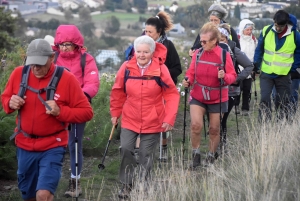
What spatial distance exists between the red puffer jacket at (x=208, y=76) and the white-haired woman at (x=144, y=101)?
1432mm

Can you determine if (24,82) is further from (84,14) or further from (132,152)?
(84,14)

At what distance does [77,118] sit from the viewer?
580cm

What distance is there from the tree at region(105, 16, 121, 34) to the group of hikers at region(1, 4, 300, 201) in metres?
35.3

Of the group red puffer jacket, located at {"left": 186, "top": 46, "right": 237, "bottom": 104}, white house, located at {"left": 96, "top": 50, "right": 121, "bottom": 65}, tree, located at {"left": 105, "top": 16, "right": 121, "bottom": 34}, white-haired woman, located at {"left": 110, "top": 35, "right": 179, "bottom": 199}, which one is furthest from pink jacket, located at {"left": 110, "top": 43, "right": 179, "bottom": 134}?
tree, located at {"left": 105, "top": 16, "right": 121, "bottom": 34}

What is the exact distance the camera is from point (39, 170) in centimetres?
580

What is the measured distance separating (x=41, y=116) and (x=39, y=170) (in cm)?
50

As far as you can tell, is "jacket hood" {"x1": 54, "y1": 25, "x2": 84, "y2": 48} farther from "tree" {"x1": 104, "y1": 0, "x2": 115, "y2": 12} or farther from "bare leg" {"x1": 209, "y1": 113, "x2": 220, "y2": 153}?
"tree" {"x1": 104, "y1": 0, "x2": 115, "y2": 12}

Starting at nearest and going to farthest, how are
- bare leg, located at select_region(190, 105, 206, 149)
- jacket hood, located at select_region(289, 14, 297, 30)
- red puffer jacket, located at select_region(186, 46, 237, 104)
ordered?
red puffer jacket, located at select_region(186, 46, 237, 104) < bare leg, located at select_region(190, 105, 206, 149) < jacket hood, located at select_region(289, 14, 297, 30)

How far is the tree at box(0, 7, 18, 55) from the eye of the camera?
20.0 metres

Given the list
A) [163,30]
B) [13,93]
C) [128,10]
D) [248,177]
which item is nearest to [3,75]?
[163,30]

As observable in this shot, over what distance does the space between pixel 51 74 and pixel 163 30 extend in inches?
134

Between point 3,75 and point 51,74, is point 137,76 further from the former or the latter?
point 3,75

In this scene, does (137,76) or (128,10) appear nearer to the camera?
(137,76)

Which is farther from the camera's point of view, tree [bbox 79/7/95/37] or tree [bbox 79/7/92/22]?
tree [bbox 79/7/92/22]
